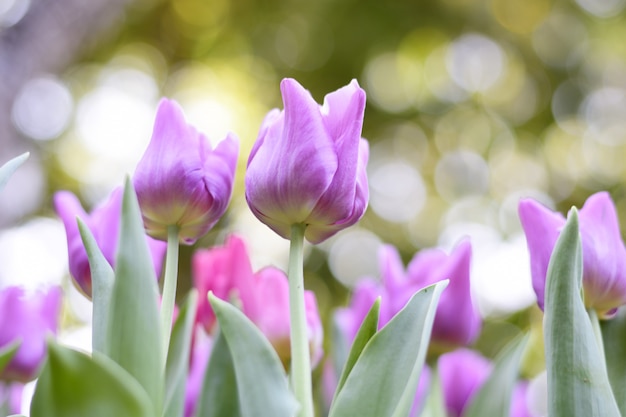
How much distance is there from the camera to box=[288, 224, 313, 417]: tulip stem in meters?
0.37

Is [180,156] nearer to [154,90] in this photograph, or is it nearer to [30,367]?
[30,367]

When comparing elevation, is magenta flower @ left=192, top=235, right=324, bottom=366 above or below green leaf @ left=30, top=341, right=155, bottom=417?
above

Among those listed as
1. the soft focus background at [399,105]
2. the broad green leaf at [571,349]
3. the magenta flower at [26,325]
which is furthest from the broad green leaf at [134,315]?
the soft focus background at [399,105]

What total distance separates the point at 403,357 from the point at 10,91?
192cm

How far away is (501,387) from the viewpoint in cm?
53

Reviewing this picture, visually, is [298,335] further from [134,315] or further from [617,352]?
[617,352]

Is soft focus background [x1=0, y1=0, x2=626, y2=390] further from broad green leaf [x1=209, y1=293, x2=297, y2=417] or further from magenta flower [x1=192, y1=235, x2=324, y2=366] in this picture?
broad green leaf [x1=209, y1=293, x2=297, y2=417]

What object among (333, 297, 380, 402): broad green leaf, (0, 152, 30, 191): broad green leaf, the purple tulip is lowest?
the purple tulip

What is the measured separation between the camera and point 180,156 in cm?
41

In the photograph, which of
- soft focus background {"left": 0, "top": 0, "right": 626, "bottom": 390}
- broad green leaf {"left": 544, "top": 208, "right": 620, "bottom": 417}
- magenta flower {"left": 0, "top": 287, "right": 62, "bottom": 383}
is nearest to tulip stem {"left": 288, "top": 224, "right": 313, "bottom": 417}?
broad green leaf {"left": 544, "top": 208, "right": 620, "bottom": 417}

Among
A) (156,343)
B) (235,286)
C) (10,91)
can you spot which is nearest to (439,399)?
(235,286)

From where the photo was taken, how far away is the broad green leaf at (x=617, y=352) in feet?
1.42

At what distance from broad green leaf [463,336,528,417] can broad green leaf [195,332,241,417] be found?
8.0 inches

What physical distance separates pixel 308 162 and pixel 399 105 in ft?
15.4
